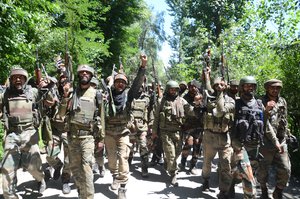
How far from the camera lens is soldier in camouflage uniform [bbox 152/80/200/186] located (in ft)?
24.0

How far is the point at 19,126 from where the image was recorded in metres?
5.79

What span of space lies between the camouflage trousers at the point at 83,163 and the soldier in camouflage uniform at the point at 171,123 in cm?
221

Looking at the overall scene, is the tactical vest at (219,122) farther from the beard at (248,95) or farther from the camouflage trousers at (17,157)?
the camouflage trousers at (17,157)

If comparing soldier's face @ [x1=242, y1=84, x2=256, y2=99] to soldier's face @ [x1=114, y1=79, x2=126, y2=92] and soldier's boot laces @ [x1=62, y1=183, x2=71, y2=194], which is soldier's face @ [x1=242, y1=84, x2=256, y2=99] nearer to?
soldier's face @ [x1=114, y1=79, x2=126, y2=92]

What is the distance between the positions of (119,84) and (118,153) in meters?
1.36

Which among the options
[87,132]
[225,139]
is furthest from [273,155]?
[87,132]

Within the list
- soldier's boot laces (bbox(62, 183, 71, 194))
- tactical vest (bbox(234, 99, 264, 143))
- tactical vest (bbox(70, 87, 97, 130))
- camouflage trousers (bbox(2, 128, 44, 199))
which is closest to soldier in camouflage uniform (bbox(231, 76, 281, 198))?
tactical vest (bbox(234, 99, 264, 143))

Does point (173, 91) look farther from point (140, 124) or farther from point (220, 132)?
point (220, 132)

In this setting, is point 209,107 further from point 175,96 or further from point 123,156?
point 123,156

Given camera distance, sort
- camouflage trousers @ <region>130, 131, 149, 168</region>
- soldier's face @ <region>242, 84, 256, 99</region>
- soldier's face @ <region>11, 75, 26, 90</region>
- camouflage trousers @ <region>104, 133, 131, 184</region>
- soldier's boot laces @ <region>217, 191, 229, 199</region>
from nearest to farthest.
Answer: soldier's face @ <region>11, 75, 26, 90</region>
soldier's face @ <region>242, 84, 256, 99</region>
soldier's boot laces @ <region>217, 191, 229, 199</region>
camouflage trousers @ <region>104, 133, 131, 184</region>
camouflage trousers @ <region>130, 131, 149, 168</region>

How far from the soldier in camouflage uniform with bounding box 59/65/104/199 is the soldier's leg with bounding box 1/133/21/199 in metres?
0.91

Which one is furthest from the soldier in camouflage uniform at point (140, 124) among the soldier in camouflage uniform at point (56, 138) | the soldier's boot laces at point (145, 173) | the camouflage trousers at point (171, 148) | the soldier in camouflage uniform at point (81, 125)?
the soldier in camouflage uniform at point (81, 125)

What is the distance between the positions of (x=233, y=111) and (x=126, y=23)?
19.8 meters

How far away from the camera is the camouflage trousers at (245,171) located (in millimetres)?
5426
